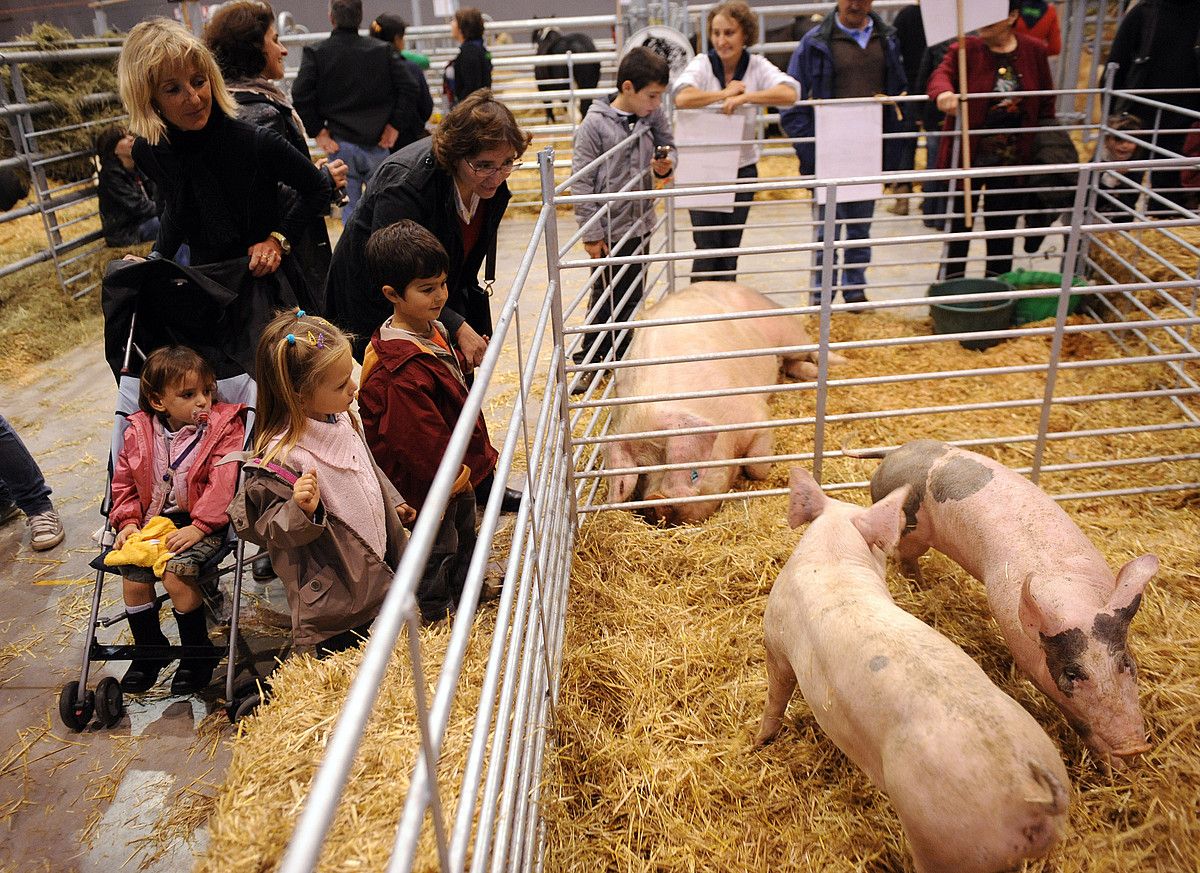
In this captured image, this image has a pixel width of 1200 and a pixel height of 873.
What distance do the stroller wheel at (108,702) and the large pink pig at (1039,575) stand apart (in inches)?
113

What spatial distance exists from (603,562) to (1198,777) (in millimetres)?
2010

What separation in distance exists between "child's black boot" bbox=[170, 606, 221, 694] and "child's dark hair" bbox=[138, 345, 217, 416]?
29.4 inches

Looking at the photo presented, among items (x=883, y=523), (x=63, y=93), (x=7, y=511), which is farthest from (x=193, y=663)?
(x=63, y=93)

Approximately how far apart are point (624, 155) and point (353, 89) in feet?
10.5

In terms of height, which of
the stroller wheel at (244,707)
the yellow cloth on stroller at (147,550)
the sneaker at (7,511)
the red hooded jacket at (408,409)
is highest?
the red hooded jacket at (408,409)

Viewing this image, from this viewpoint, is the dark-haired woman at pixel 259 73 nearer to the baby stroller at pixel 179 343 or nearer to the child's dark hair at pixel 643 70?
the baby stroller at pixel 179 343

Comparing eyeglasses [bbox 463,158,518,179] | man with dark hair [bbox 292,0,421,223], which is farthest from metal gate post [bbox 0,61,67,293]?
eyeglasses [bbox 463,158,518,179]

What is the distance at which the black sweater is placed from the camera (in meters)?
3.40

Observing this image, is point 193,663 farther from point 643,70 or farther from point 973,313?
point 973,313

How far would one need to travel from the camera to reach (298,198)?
384 centimetres

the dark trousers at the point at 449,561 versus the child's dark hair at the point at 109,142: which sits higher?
the child's dark hair at the point at 109,142

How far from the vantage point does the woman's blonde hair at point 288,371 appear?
105 inches

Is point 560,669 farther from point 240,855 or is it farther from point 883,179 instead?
point 883,179

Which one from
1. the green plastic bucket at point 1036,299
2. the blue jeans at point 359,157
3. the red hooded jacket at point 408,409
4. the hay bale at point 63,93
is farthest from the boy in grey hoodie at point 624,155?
the hay bale at point 63,93
